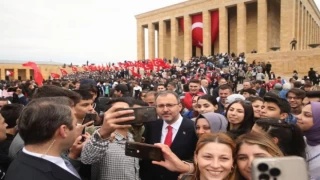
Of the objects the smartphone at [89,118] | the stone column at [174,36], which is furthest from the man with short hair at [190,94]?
the stone column at [174,36]

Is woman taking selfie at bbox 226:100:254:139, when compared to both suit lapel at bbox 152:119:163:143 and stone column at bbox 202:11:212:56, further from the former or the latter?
stone column at bbox 202:11:212:56

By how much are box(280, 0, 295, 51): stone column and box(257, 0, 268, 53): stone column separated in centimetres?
173

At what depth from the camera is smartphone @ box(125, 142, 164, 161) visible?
7.03 ft

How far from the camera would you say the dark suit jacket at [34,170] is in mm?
1884

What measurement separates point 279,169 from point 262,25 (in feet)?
102

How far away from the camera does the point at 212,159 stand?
6.92 feet

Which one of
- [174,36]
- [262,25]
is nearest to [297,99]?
Result: [262,25]

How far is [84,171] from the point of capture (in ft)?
9.12

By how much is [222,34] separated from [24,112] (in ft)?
108

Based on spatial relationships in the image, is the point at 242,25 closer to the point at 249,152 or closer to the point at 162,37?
the point at 162,37

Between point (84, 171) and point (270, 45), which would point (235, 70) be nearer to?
point (270, 45)

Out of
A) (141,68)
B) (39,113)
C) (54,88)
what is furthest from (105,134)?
(141,68)

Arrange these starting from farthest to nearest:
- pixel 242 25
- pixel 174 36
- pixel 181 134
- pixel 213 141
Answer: pixel 174 36
pixel 242 25
pixel 181 134
pixel 213 141

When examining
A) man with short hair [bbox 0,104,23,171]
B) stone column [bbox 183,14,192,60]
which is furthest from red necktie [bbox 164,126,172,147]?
stone column [bbox 183,14,192,60]
